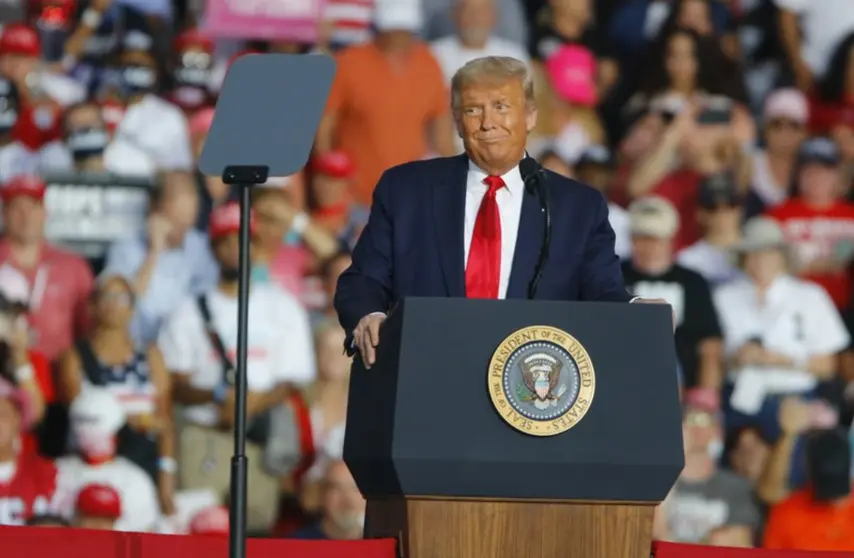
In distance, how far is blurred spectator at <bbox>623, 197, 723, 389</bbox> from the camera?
784 centimetres

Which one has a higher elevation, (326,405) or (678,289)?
(678,289)

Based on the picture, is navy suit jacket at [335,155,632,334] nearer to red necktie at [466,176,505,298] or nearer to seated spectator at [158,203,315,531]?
red necktie at [466,176,505,298]

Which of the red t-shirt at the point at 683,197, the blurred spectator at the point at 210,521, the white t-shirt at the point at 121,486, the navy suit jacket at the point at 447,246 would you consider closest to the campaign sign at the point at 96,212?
the white t-shirt at the point at 121,486

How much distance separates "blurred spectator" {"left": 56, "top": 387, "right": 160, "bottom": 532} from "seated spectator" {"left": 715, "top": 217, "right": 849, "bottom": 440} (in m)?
2.30

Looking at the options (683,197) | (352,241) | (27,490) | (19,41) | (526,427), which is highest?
(19,41)

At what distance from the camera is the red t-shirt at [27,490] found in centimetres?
710

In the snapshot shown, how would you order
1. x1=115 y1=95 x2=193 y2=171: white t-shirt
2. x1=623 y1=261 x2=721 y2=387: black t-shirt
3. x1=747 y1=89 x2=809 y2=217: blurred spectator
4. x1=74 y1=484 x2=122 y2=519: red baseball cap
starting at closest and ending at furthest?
1. x1=74 y1=484 x2=122 y2=519: red baseball cap
2. x1=623 y1=261 x2=721 y2=387: black t-shirt
3. x1=115 y1=95 x2=193 y2=171: white t-shirt
4. x1=747 y1=89 x2=809 y2=217: blurred spectator

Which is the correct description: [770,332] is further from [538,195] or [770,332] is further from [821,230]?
[538,195]

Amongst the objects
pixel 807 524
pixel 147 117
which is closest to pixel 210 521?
pixel 147 117

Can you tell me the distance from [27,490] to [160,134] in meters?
1.80

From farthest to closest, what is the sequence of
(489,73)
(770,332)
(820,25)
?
(820,25)
(770,332)
(489,73)

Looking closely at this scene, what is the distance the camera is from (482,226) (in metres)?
3.97

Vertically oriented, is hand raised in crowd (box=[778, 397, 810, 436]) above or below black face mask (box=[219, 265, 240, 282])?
below

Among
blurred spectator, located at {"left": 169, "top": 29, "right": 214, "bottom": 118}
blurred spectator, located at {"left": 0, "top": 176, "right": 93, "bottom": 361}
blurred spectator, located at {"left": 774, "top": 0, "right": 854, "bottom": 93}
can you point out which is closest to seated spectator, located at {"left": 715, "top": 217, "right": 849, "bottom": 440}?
blurred spectator, located at {"left": 774, "top": 0, "right": 854, "bottom": 93}
